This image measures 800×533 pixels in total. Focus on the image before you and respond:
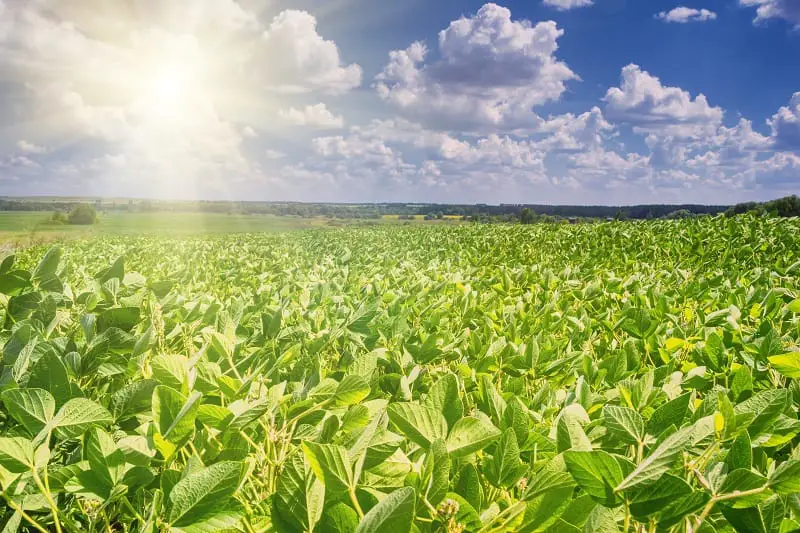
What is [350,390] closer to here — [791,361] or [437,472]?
[437,472]

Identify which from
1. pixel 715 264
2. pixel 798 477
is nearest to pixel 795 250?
pixel 715 264

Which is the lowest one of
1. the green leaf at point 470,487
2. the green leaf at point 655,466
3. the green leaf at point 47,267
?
the green leaf at point 470,487

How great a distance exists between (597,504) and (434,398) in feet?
1.04

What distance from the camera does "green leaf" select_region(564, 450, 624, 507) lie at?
2.07ft

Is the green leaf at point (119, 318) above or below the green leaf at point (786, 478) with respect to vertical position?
above

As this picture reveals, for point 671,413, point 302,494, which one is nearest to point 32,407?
point 302,494

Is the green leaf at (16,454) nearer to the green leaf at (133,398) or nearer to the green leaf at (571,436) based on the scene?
the green leaf at (133,398)

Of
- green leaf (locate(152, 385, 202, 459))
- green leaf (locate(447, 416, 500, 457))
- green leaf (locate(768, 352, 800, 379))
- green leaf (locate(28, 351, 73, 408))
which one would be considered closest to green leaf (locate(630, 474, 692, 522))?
green leaf (locate(447, 416, 500, 457))

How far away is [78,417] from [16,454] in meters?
0.11

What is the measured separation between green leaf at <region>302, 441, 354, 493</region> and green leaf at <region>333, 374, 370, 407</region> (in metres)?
0.35

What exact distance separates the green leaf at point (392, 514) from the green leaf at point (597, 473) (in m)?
0.21

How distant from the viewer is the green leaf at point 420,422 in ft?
2.59

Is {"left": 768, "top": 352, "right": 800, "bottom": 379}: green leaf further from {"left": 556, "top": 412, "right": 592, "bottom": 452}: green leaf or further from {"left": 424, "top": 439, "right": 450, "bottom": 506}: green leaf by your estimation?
{"left": 424, "top": 439, "right": 450, "bottom": 506}: green leaf

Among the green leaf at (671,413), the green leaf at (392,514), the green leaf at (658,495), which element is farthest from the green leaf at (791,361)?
the green leaf at (392,514)
